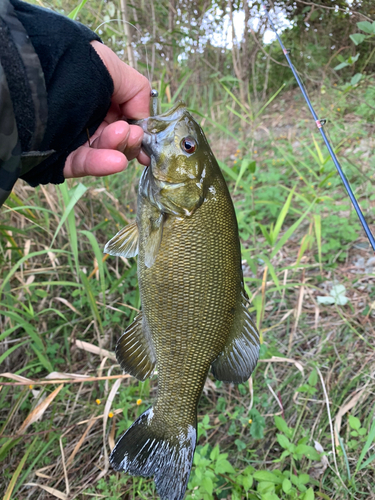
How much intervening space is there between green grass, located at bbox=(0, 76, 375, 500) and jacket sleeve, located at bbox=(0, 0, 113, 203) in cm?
55

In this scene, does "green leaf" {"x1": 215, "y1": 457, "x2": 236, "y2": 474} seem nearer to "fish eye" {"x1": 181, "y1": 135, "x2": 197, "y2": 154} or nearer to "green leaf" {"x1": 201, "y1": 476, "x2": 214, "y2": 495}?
"green leaf" {"x1": 201, "y1": 476, "x2": 214, "y2": 495}

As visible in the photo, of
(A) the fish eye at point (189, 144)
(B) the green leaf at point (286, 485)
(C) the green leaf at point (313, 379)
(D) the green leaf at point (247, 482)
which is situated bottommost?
(D) the green leaf at point (247, 482)

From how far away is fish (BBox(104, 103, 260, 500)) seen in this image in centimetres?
127

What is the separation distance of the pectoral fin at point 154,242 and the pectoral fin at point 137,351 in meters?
0.30

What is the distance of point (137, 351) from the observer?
1.43 metres

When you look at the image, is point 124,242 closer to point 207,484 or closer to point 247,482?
point 207,484

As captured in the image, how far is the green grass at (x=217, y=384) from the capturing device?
1721mm

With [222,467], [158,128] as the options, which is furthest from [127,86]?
[222,467]

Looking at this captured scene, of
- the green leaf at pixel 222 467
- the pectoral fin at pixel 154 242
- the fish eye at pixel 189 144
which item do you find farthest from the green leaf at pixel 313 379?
the fish eye at pixel 189 144

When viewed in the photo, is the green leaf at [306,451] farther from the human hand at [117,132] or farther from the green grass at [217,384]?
the human hand at [117,132]

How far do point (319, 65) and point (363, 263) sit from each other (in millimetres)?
4684

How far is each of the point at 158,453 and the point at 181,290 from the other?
0.68 metres

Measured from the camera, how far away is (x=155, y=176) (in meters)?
1.31

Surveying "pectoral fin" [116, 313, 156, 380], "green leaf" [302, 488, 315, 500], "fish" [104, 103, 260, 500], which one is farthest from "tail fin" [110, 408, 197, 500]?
"green leaf" [302, 488, 315, 500]
